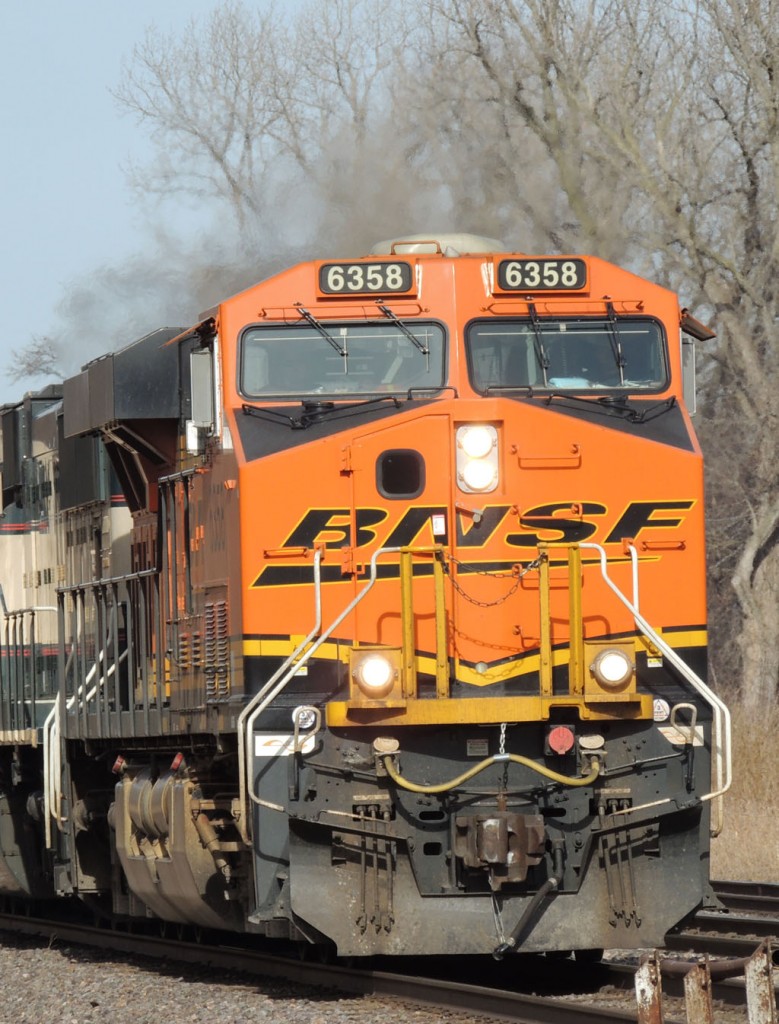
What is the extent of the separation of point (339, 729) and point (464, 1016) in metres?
1.50

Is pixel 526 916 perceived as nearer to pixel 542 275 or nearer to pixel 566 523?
pixel 566 523

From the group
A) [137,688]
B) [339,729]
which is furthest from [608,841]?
[137,688]

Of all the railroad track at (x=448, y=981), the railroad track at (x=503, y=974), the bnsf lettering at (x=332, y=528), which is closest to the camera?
the railroad track at (x=448, y=981)

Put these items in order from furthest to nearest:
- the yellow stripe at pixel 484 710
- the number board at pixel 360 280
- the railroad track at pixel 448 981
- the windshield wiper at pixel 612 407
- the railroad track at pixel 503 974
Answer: the number board at pixel 360 280 → the windshield wiper at pixel 612 407 → the yellow stripe at pixel 484 710 → the railroad track at pixel 503 974 → the railroad track at pixel 448 981

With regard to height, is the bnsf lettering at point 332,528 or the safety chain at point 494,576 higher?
the bnsf lettering at point 332,528

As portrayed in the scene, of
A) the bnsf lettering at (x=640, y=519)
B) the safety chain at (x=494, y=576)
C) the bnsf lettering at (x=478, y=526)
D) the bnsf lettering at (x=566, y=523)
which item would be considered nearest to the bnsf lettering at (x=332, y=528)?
the bnsf lettering at (x=478, y=526)

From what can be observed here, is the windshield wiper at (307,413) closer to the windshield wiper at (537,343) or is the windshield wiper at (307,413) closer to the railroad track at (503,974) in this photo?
the windshield wiper at (537,343)

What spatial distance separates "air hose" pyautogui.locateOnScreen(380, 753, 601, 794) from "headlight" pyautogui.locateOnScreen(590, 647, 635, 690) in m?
0.39

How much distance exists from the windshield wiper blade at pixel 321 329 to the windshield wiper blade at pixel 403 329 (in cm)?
30

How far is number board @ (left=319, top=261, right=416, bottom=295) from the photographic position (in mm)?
9266

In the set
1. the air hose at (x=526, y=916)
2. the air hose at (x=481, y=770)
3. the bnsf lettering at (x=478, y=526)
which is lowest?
the air hose at (x=526, y=916)

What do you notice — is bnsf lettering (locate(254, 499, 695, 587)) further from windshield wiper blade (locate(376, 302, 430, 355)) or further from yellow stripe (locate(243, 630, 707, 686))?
windshield wiper blade (locate(376, 302, 430, 355))

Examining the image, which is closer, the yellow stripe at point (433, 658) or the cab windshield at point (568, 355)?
the yellow stripe at point (433, 658)

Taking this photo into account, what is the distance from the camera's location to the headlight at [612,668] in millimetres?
8641
